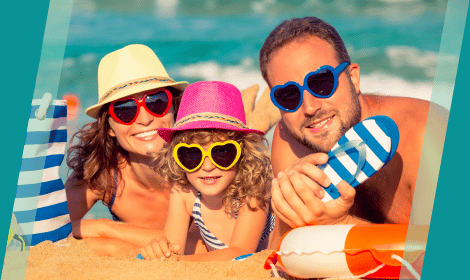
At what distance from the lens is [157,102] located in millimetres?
3955

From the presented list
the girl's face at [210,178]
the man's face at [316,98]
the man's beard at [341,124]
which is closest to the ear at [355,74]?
the man's face at [316,98]

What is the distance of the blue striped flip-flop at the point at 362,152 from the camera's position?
247cm

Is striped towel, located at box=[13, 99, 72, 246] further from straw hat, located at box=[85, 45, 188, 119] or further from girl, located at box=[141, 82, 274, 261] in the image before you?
girl, located at box=[141, 82, 274, 261]

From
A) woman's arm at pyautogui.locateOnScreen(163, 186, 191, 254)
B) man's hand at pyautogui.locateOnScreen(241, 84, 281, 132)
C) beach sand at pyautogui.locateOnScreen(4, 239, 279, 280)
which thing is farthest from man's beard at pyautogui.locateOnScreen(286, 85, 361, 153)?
man's hand at pyautogui.locateOnScreen(241, 84, 281, 132)

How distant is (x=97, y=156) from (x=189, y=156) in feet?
5.16

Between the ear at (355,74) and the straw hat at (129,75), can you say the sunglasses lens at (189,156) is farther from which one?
the ear at (355,74)

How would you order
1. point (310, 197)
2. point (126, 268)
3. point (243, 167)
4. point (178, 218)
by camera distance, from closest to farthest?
1. point (310, 197)
2. point (126, 268)
3. point (243, 167)
4. point (178, 218)

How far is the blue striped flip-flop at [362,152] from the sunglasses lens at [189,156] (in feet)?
3.47

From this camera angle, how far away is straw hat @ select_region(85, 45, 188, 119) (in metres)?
3.88

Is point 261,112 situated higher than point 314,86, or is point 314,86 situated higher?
point 314,86

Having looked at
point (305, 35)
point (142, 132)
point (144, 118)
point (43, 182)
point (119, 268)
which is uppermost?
point (305, 35)

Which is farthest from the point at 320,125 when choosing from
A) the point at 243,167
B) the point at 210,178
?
the point at 210,178

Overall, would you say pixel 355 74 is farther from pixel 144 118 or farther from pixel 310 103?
pixel 144 118

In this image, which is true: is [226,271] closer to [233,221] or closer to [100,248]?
[233,221]
